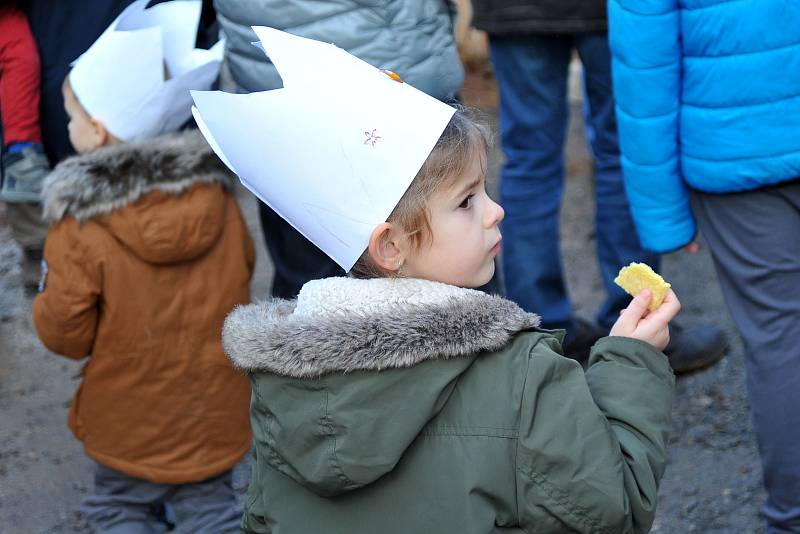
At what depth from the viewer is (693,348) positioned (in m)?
4.07

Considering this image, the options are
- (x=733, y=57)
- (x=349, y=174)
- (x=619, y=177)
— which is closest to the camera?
(x=349, y=174)

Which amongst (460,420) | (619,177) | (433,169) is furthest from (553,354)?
(619,177)

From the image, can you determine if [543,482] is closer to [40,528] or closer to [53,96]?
[40,528]

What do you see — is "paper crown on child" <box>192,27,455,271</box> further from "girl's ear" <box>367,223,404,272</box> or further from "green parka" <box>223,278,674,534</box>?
"green parka" <box>223,278,674,534</box>

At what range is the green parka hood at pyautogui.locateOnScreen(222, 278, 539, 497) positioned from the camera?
1.81m

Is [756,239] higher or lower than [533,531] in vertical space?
lower

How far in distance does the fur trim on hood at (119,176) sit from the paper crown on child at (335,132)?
3.81 feet

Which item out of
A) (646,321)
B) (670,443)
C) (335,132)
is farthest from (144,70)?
(670,443)

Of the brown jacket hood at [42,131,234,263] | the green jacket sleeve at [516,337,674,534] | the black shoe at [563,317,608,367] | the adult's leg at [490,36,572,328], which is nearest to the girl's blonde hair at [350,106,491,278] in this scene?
the green jacket sleeve at [516,337,674,534]

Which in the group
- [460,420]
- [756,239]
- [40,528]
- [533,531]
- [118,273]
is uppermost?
[460,420]

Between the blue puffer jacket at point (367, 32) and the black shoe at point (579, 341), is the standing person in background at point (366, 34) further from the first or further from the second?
the black shoe at point (579, 341)

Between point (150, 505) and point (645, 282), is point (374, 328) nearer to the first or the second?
point (645, 282)

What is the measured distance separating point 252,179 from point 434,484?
644mm

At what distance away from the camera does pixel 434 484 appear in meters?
1.86
